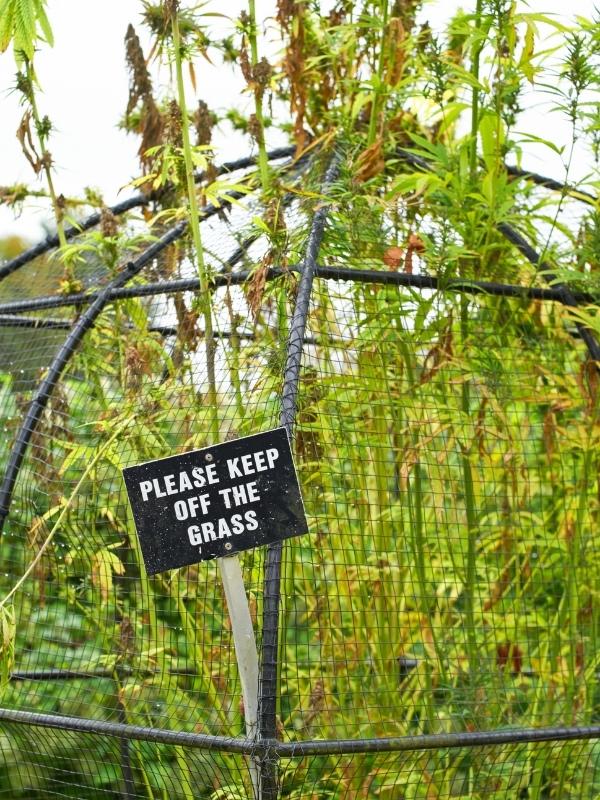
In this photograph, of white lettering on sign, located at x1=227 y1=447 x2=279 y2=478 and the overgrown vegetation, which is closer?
white lettering on sign, located at x1=227 y1=447 x2=279 y2=478

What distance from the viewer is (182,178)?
7.63 feet

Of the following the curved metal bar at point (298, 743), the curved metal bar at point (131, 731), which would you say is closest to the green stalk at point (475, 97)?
the curved metal bar at point (298, 743)

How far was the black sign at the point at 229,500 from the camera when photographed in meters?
1.74

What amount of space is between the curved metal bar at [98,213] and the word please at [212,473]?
4.58 ft

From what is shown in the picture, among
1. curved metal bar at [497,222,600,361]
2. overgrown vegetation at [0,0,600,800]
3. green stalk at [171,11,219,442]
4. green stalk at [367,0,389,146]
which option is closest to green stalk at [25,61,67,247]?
overgrown vegetation at [0,0,600,800]

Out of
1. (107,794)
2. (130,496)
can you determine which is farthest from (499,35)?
(107,794)

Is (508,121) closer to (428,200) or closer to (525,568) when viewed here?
(428,200)

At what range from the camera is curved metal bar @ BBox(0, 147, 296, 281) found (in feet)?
10.1

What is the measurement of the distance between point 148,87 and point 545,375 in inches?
50.0

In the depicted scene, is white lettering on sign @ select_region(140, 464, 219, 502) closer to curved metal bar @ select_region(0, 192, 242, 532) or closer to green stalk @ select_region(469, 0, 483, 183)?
curved metal bar @ select_region(0, 192, 242, 532)

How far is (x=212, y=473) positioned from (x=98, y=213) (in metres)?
1.72

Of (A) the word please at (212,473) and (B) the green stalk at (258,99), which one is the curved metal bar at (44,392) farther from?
(A) the word please at (212,473)

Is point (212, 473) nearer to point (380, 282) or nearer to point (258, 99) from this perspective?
point (380, 282)

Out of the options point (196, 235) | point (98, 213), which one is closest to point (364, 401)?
point (196, 235)
